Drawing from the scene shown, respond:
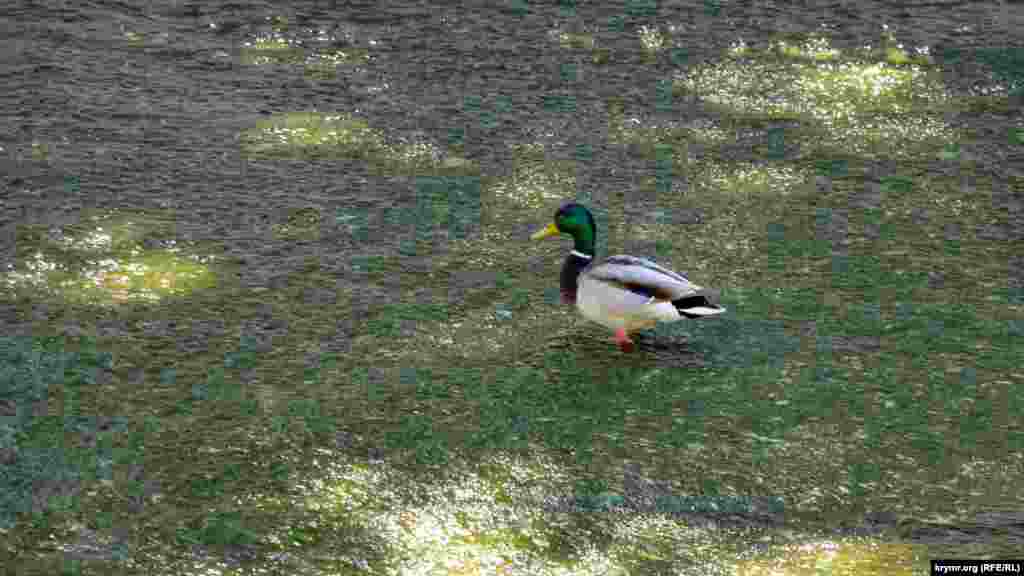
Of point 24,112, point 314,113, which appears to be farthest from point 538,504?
point 24,112

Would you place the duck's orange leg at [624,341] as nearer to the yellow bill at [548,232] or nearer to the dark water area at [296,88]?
the yellow bill at [548,232]

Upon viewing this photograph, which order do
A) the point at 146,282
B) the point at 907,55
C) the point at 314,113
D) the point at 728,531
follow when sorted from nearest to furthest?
the point at 728,531 → the point at 146,282 → the point at 314,113 → the point at 907,55

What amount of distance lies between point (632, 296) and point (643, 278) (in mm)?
84

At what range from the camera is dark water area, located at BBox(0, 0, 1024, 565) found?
Result: 22.0ft

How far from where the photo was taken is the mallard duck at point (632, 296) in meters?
5.46

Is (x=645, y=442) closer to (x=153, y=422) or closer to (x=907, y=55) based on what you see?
(x=153, y=422)

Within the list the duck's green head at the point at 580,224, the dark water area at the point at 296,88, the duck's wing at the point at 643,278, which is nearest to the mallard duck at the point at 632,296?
the duck's wing at the point at 643,278

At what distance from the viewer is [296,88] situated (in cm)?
799

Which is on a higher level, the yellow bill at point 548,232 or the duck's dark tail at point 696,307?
the yellow bill at point 548,232

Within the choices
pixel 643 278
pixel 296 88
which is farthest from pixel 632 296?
pixel 296 88

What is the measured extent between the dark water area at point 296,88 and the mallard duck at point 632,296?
1359 mm

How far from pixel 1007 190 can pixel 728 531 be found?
352 centimetres

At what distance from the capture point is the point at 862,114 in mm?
8047

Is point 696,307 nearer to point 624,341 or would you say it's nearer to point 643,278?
Result: point 643,278
